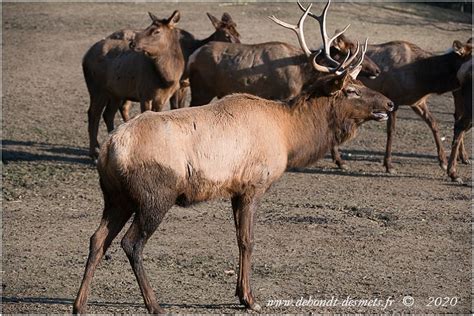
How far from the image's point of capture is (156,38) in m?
14.7

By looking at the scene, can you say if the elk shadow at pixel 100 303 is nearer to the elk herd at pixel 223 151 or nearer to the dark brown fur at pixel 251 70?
the elk herd at pixel 223 151

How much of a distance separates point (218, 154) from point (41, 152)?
7.24 metres

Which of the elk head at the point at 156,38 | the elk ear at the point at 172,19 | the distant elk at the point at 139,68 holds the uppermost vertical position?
the elk ear at the point at 172,19

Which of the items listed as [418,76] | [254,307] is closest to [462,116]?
[418,76]

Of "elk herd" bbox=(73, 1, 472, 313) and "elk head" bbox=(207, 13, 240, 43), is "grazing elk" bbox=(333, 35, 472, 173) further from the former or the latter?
"elk herd" bbox=(73, 1, 472, 313)

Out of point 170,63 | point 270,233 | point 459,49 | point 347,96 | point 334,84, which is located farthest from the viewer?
point 170,63

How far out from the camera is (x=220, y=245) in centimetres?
1014

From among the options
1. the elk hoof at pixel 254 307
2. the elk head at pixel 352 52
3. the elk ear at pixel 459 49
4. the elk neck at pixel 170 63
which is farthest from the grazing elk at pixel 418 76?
the elk hoof at pixel 254 307

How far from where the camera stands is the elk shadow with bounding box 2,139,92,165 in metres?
14.4

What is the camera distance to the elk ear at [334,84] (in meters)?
8.98

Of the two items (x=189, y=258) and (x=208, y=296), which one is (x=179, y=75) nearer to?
(x=189, y=258)

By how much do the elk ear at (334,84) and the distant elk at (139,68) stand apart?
5653mm

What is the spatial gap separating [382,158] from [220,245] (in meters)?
5.47

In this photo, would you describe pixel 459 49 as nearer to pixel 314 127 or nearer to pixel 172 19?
pixel 172 19
